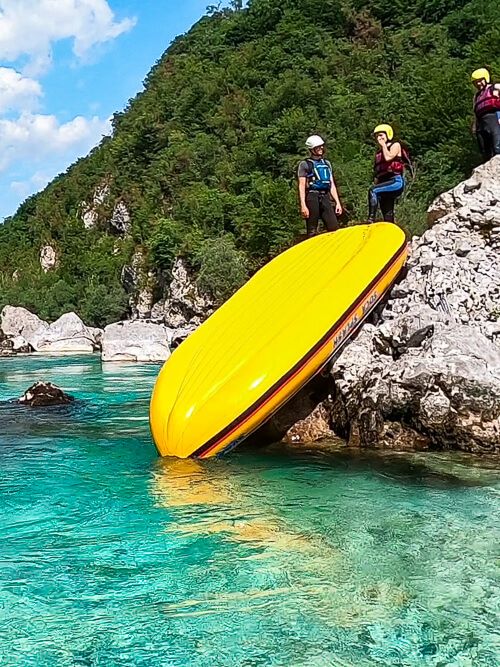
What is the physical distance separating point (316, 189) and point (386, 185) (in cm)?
81

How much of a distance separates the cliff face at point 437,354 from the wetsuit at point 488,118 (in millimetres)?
933

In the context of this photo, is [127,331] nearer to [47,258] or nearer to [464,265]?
[464,265]

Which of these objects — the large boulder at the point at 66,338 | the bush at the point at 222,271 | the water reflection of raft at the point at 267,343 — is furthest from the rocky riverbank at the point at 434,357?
the bush at the point at 222,271

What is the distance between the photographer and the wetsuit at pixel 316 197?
8523 mm

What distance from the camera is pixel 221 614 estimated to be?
3.20 meters

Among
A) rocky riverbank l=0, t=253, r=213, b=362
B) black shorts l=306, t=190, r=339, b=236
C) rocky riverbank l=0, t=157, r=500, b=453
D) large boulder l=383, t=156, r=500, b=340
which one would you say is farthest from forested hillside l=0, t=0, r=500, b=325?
rocky riverbank l=0, t=157, r=500, b=453

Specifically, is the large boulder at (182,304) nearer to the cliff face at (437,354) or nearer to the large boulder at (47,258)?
the cliff face at (437,354)

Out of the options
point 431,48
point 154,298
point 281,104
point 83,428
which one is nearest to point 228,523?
point 83,428

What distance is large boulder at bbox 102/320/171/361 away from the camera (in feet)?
70.6

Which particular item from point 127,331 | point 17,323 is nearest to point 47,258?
point 17,323

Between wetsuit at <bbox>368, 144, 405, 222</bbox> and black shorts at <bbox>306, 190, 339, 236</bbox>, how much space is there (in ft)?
1.62

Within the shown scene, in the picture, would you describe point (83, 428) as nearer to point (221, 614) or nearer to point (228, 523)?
point (228, 523)

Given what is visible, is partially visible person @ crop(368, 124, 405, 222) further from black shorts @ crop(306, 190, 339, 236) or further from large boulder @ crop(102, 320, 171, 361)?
large boulder @ crop(102, 320, 171, 361)

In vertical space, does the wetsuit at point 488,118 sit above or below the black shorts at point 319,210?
above
